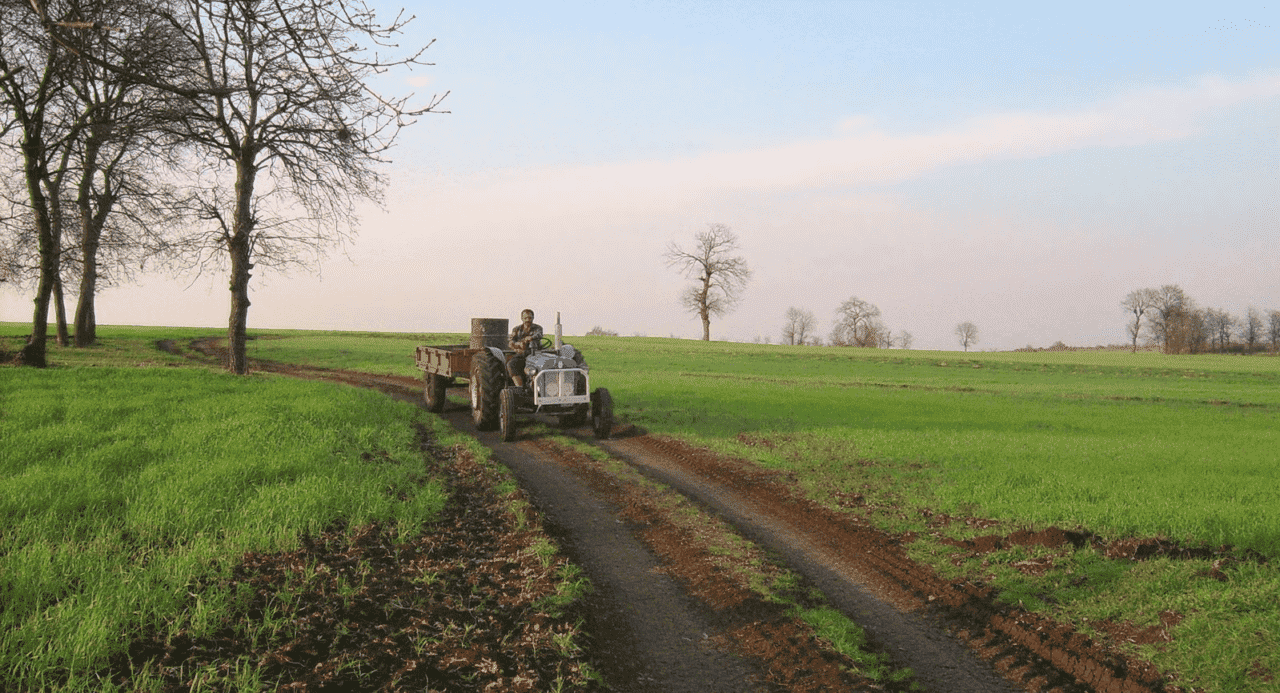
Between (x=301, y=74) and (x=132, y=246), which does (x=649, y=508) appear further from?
(x=132, y=246)

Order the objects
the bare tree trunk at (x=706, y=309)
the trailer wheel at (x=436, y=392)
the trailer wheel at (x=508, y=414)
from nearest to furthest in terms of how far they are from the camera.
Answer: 1. the trailer wheel at (x=508, y=414)
2. the trailer wheel at (x=436, y=392)
3. the bare tree trunk at (x=706, y=309)

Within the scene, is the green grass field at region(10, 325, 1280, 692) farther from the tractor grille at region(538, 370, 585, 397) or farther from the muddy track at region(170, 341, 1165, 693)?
the tractor grille at region(538, 370, 585, 397)

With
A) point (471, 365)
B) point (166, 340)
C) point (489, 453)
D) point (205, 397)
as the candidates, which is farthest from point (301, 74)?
point (166, 340)

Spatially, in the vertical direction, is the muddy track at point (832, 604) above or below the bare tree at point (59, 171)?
below

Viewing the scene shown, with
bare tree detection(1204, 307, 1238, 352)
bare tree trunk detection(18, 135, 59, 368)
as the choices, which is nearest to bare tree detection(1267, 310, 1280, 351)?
bare tree detection(1204, 307, 1238, 352)

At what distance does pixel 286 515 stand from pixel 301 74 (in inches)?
184

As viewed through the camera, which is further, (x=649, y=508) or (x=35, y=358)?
(x=35, y=358)

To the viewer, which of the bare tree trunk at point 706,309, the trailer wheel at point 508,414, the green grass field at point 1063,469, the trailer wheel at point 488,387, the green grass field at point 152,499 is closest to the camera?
the green grass field at point 152,499

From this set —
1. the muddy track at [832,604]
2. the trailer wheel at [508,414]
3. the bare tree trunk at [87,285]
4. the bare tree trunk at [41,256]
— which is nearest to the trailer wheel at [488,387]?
the trailer wheel at [508,414]

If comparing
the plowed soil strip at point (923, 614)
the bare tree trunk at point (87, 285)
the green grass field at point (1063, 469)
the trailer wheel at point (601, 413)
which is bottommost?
the plowed soil strip at point (923, 614)

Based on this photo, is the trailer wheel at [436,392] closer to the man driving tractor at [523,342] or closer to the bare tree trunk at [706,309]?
the man driving tractor at [523,342]

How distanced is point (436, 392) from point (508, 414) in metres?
4.76

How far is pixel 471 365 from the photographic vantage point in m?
A: 15.5

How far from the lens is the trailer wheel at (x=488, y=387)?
14.0 metres
